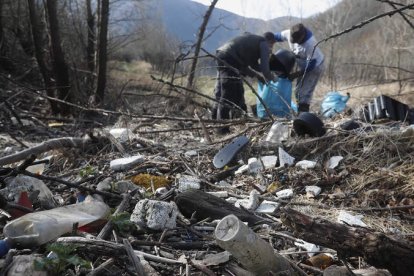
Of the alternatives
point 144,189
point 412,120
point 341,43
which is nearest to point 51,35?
point 144,189

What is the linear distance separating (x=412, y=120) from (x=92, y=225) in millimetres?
3521

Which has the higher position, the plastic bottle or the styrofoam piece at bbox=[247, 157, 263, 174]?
the plastic bottle

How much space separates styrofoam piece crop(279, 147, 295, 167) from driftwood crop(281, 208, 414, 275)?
1.66 metres

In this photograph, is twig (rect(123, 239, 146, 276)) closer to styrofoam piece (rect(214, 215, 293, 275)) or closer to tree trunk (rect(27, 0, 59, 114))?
styrofoam piece (rect(214, 215, 293, 275))

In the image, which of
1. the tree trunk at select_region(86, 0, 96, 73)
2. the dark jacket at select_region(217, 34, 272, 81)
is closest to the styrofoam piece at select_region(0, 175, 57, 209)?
the dark jacket at select_region(217, 34, 272, 81)

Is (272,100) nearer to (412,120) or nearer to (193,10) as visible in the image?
(412,120)

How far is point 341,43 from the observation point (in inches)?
999

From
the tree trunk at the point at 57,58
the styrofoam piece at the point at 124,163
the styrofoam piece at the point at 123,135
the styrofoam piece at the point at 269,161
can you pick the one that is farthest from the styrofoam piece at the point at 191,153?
the tree trunk at the point at 57,58

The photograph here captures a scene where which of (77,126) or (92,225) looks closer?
(92,225)

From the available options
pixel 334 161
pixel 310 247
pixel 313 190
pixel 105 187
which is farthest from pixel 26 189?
pixel 334 161

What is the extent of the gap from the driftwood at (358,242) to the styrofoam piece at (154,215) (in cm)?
66

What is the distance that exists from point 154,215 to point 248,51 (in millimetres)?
3880

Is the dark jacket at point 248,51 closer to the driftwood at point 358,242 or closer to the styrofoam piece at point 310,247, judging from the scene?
the styrofoam piece at point 310,247

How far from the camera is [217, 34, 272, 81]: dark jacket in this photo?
5.46m
